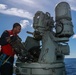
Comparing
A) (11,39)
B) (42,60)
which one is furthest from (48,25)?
(11,39)

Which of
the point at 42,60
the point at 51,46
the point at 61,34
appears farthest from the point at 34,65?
the point at 61,34

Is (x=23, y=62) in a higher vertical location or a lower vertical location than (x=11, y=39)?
lower

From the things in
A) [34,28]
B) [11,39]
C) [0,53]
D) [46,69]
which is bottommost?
[46,69]

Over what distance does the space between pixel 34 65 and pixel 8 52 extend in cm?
122

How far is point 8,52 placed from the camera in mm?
7477

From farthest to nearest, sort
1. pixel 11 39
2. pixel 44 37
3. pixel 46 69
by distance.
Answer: pixel 44 37 < pixel 46 69 < pixel 11 39

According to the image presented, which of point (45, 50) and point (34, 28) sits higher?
point (34, 28)

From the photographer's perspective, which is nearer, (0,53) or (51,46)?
(0,53)

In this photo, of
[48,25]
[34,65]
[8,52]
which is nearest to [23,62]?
[34,65]

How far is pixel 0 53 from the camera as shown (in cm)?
755

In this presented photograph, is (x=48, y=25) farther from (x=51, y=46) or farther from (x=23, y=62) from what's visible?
(x=23, y=62)

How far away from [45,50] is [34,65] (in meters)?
0.74

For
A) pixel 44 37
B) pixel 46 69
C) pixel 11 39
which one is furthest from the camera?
pixel 44 37

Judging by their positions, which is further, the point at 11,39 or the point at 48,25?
the point at 48,25
